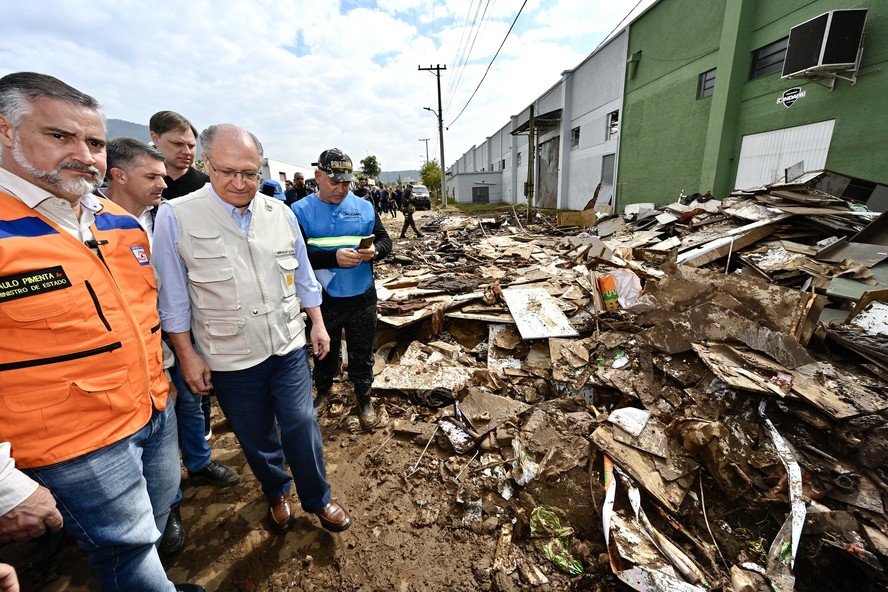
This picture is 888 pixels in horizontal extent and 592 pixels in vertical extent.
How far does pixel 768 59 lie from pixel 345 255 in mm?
12770

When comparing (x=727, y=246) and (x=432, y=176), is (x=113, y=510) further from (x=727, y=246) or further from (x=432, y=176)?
(x=432, y=176)

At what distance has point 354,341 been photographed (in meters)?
3.20

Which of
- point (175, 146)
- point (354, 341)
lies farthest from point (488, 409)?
point (175, 146)

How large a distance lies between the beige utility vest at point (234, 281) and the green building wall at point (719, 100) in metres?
10.8

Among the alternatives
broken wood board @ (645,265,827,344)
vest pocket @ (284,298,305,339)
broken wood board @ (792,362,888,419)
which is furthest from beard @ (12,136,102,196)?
broken wood board @ (645,265,827,344)

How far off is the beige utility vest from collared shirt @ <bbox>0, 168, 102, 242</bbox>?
1.20 ft

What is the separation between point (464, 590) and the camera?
77.6 inches

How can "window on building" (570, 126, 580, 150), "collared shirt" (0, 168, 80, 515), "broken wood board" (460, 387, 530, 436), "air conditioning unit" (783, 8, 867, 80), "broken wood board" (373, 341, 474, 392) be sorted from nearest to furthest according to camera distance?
"collared shirt" (0, 168, 80, 515) → "broken wood board" (460, 387, 530, 436) → "broken wood board" (373, 341, 474, 392) → "air conditioning unit" (783, 8, 867, 80) → "window on building" (570, 126, 580, 150)

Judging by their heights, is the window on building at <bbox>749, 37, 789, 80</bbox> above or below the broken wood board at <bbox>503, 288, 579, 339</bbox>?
above

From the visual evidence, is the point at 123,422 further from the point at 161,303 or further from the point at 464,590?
the point at 464,590

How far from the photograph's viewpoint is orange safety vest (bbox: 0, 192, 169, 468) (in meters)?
1.08

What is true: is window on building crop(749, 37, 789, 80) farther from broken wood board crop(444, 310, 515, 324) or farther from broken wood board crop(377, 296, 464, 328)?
broken wood board crop(377, 296, 464, 328)

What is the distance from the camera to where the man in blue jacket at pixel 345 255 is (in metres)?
2.79

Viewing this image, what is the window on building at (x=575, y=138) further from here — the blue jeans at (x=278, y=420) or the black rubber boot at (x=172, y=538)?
the black rubber boot at (x=172, y=538)
